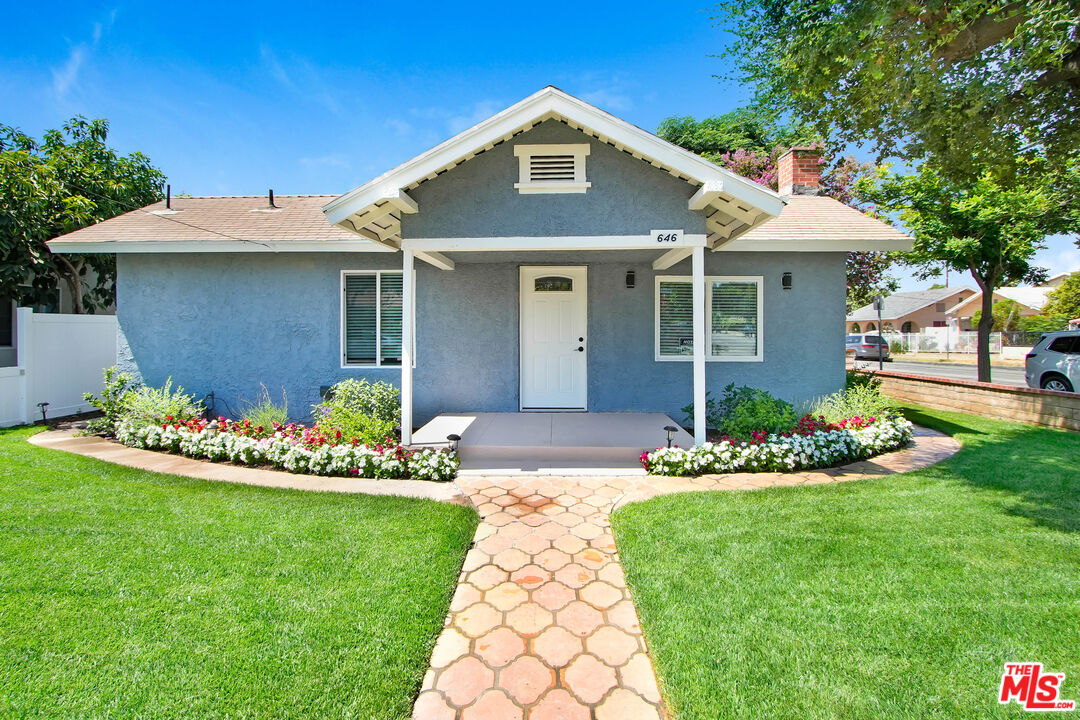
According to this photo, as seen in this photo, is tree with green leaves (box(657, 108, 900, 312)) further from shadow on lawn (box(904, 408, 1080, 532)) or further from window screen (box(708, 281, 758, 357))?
shadow on lawn (box(904, 408, 1080, 532))

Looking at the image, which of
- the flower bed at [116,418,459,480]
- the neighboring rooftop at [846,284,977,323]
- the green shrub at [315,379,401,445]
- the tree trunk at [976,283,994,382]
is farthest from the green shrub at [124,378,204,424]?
the neighboring rooftop at [846,284,977,323]

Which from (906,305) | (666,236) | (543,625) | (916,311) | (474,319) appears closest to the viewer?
(543,625)

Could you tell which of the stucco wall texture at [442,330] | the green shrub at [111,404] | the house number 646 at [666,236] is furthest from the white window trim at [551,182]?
the green shrub at [111,404]

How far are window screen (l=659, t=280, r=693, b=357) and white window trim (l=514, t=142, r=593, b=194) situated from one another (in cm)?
281

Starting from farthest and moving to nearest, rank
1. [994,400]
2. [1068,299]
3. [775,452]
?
1. [1068,299]
2. [994,400]
3. [775,452]

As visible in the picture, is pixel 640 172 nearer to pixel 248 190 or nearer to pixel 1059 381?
pixel 248 190

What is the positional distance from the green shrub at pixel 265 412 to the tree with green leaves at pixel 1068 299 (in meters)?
43.3

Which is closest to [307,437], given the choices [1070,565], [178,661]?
[178,661]

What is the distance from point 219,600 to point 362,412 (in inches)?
157

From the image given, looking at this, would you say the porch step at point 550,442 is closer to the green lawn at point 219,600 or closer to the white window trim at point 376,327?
the green lawn at point 219,600

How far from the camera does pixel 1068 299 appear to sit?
31.3 metres

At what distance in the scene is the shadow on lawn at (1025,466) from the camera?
179 inches

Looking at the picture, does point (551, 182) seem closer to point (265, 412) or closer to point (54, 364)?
point (265, 412)

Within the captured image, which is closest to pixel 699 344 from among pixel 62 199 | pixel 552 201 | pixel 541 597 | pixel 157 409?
pixel 552 201
